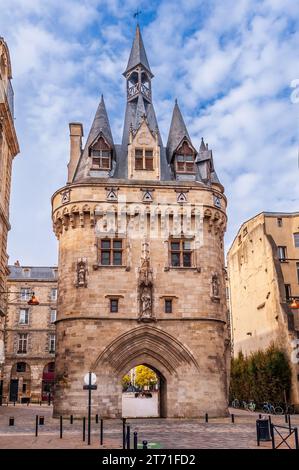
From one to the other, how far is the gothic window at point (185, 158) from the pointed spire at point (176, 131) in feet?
1.62

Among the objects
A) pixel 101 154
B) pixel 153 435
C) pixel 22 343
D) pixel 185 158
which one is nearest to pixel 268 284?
pixel 185 158

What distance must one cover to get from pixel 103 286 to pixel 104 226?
3.17 meters

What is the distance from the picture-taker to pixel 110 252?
90.4ft


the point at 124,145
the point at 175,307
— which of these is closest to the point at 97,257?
the point at 175,307

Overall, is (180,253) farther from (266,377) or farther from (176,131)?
(266,377)

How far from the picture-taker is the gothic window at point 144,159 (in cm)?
2955

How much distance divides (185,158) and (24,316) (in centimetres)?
2895

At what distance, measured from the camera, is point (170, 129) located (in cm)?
3288

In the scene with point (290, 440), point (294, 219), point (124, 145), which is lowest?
point (290, 440)

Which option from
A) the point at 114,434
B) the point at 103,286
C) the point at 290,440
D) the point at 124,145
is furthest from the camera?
the point at 124,145

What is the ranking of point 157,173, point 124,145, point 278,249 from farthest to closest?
point 278,249 → point 124,145 → point 157,173

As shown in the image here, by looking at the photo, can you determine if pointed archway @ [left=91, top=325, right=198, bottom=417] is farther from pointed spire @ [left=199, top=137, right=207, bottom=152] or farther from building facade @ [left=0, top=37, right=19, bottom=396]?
pointed spire @ [left=199, top=137, right=207, bottom=152]

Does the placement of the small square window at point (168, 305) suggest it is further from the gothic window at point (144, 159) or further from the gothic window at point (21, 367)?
the gothic window at point (21, 367)

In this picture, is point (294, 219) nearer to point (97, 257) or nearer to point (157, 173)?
point (157, 173)
